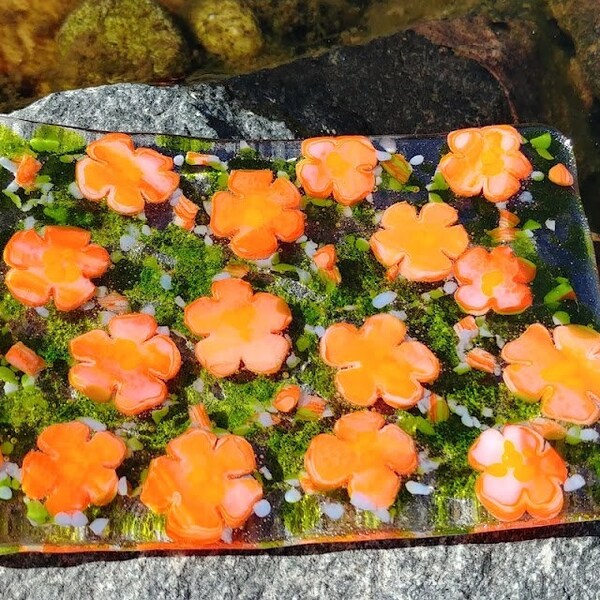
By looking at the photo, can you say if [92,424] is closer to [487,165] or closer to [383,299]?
[383,299]

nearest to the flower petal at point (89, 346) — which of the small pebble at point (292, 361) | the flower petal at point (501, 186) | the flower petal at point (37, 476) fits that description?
the flower petal at point (37, 476)

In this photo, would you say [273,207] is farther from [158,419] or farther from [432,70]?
[432,70]

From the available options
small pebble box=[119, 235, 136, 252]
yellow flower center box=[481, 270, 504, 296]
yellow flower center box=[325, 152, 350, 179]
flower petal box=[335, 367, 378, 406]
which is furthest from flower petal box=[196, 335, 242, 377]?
yellow flower center box=[481, 270, 504, 296]

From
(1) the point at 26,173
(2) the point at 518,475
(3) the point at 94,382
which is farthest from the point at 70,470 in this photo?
(2) the point at 518,475

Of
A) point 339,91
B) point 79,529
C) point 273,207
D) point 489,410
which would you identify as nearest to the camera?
point 79,529

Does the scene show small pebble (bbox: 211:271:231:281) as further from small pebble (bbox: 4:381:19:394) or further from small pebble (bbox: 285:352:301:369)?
small pebble (bbox: 4:381:19:394)

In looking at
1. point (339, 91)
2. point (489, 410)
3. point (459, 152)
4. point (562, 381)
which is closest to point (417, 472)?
point (489, 410)

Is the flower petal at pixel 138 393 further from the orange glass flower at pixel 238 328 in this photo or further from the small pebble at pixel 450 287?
the small pebble at pixel 450 287
